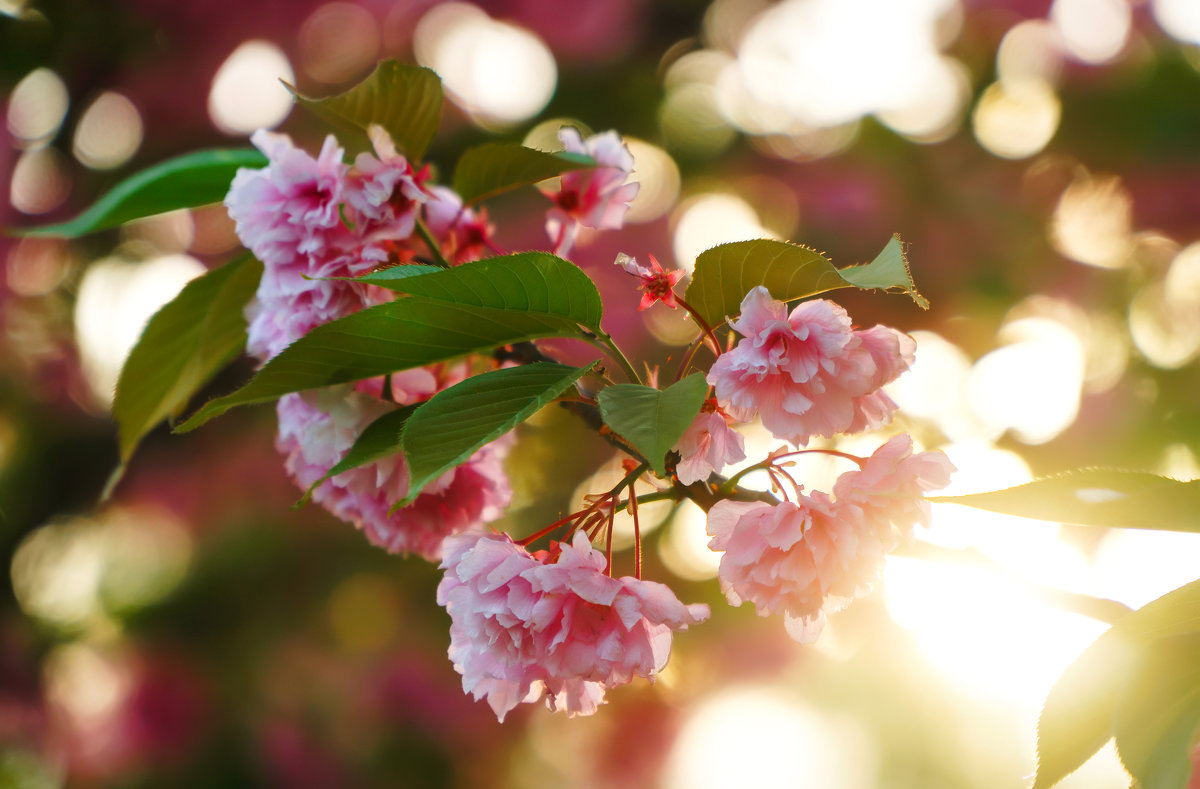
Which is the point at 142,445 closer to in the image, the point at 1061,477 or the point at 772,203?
the point at 772,203

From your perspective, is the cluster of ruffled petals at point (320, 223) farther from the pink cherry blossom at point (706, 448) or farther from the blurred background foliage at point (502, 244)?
the blurred background foliage at point (502, 244)

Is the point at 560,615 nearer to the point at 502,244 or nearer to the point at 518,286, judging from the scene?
the point at 518,286

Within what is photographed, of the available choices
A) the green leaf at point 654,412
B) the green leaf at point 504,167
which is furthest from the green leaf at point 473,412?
the green leaf at point 504,167

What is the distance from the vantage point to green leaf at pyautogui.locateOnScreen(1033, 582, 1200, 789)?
31 centimetres

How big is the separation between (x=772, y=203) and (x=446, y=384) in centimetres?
147

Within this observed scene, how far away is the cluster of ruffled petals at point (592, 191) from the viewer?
470 millimetres

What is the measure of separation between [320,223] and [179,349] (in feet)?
0.49

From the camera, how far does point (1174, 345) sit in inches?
63.7

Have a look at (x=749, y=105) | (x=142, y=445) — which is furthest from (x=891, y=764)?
(x=142, y=445)

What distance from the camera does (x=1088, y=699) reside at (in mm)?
317

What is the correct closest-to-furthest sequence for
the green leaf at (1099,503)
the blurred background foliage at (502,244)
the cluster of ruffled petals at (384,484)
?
the green leaf at (1099,503)
the cluster of ruffled petals at (384,484)
the blurred background foliage at (502,244)

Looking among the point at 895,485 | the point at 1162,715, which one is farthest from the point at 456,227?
the point at 1162,715

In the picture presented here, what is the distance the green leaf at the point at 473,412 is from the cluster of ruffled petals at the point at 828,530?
77 mm

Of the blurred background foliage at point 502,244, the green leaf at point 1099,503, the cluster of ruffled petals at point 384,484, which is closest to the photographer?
the green leaf at point 1099,503
